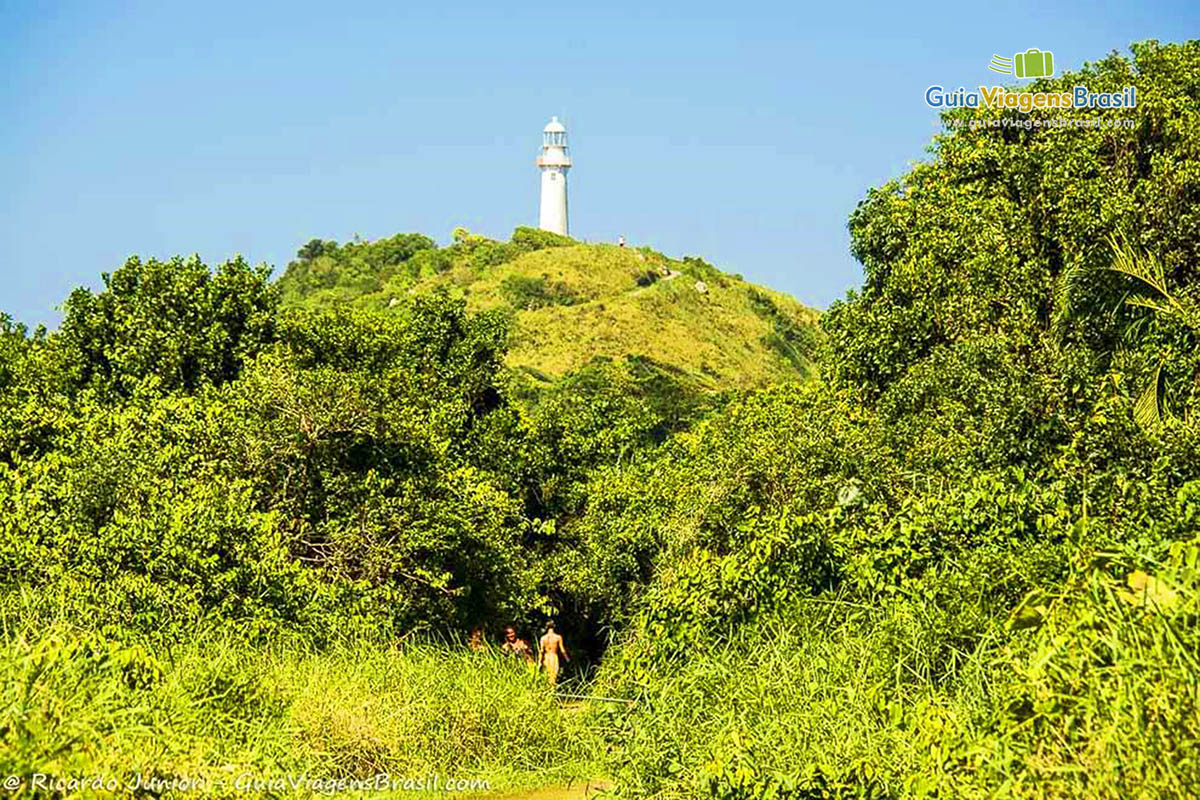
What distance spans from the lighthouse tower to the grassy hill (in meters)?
20.5

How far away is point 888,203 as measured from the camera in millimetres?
24938

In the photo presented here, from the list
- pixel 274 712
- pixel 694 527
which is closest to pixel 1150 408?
pixel 694 527

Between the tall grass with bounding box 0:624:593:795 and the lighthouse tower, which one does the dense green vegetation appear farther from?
the lighthouse tower

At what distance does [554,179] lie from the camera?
401ft

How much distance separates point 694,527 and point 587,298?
209 feet

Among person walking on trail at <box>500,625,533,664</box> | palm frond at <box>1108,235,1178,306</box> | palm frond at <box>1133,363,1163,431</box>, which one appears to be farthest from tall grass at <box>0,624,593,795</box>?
person walking on trail at <box>500,625,533,664</box>

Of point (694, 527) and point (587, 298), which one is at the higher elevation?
point (587, 298)

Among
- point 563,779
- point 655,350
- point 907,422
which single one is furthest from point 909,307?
point 655,350

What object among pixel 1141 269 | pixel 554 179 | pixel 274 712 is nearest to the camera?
pixel 274 712

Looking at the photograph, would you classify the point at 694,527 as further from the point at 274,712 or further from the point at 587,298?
the point at 587,298

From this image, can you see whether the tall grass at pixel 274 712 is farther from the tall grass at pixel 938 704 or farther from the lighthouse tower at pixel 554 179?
the lighthouse tower at pixel 554 179

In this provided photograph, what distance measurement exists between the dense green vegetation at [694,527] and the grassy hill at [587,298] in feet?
139

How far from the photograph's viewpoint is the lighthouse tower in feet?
393

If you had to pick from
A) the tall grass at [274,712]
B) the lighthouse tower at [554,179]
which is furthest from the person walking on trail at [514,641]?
the lighthouse tower at [554,179]
